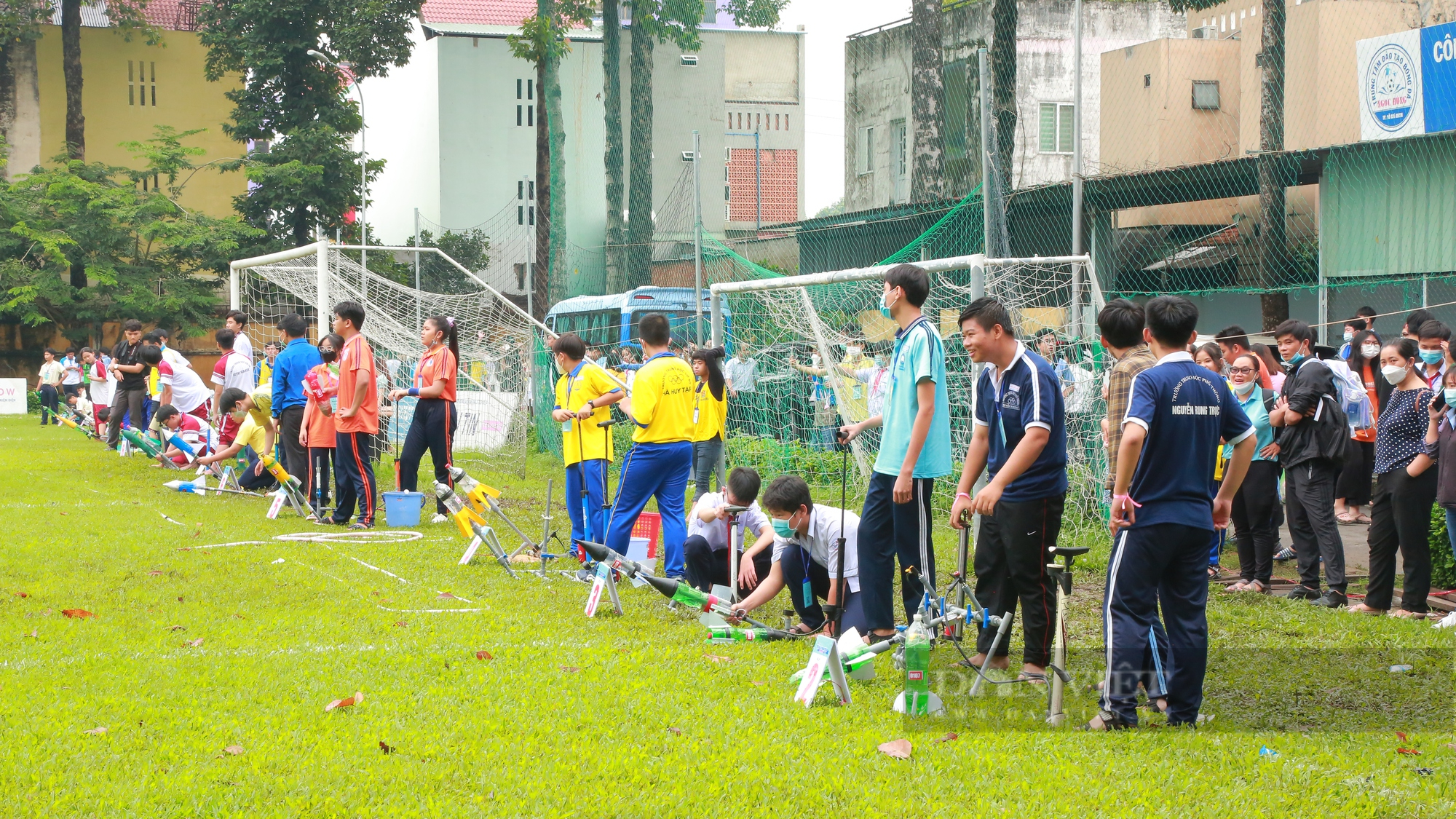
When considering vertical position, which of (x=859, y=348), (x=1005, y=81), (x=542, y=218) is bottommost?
(x=859, y=348)

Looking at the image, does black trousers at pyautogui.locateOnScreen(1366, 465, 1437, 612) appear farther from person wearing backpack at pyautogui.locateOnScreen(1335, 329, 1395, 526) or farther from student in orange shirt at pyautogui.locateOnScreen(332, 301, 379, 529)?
student in orange shirt at pyautogui.locateOnScreen(332, 301, 379, 529)

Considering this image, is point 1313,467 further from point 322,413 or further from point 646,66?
point 646,66

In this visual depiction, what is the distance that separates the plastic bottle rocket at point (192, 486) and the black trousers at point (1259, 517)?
9647 millimetres

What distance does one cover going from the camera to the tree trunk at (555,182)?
2256cm

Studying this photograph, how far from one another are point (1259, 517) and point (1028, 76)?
20.8 metres

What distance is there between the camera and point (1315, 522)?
23.7ft

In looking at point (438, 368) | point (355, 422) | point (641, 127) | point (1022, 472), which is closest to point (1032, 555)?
point (1022, 472)

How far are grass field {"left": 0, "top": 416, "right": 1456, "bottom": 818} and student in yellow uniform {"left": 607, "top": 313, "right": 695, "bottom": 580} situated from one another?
1.91ft

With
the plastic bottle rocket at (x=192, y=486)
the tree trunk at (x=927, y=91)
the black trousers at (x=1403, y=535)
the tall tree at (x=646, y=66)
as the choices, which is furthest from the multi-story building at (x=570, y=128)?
the black trousers at (x=1403, y=535)

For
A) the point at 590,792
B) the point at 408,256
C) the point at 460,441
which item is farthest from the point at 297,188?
the point at 590,792

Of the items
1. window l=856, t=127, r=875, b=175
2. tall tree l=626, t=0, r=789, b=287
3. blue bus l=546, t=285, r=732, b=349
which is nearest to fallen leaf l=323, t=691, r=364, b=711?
blue bus l=546, t=285, r=732, b=349

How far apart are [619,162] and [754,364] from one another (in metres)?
12.9

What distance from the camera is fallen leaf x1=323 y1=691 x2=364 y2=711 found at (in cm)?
469

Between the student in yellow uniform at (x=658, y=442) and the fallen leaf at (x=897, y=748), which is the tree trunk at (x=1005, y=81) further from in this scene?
the fallen leaf at (x=897, y=748)
